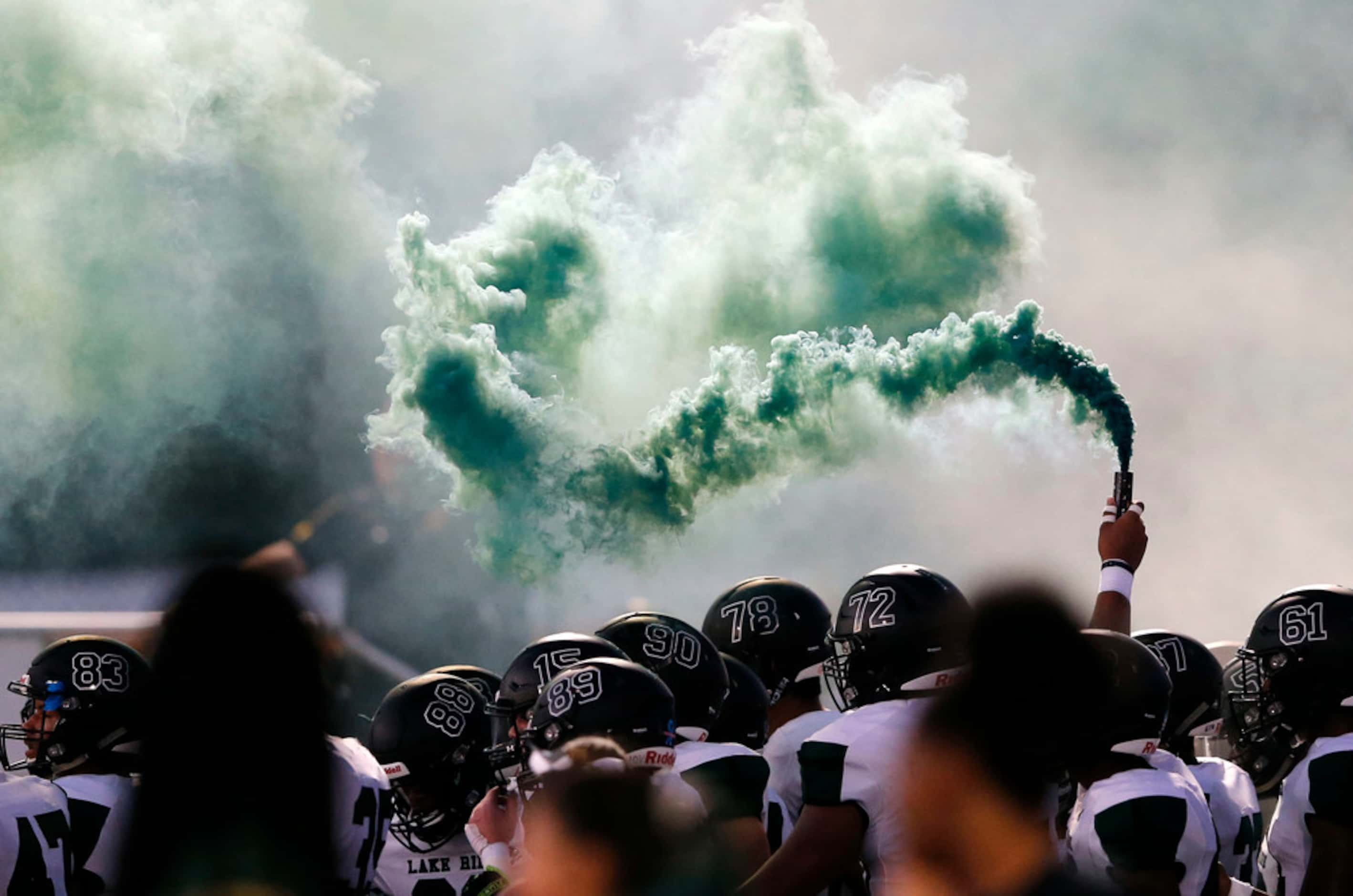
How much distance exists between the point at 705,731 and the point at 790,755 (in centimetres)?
38

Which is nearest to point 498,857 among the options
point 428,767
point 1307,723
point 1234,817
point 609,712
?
point 609,712

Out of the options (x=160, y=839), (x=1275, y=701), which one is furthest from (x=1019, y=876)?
(x=1275, y=701)

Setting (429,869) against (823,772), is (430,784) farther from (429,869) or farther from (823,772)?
(823,772)

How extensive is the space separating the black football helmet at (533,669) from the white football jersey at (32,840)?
1.34 m

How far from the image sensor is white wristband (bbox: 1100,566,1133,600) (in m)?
6.16

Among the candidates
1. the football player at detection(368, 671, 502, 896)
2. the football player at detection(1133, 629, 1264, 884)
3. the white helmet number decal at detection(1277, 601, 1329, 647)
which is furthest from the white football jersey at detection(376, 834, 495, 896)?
the white helmet number decal at detection(1277, 601, 1329, 647)

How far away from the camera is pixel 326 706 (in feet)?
13.3

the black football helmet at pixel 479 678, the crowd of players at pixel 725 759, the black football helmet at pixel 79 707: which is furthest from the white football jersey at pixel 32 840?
the black football helmet at pixel 479 678

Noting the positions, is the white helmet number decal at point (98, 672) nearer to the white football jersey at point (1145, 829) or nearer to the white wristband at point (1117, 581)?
the white football jersey at point (1145, 829)

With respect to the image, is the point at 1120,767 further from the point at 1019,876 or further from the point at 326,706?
the point at 326,706

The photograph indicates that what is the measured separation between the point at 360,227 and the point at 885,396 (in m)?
15.7

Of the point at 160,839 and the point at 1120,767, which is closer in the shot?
the point at 160,839

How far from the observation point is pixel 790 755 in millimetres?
4965

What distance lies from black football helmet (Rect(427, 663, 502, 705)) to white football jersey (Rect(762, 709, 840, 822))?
3.60ft
